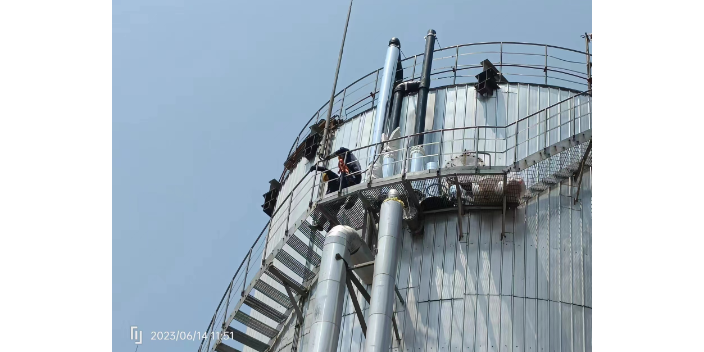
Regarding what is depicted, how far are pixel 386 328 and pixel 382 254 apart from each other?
4.77 feet

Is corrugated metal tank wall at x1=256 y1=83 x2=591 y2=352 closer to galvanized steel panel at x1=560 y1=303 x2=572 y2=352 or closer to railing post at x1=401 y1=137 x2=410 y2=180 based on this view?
galvanized steel panel at x1=560 y1=303 x2=572 y2=352

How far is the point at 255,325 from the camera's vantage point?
18.5m

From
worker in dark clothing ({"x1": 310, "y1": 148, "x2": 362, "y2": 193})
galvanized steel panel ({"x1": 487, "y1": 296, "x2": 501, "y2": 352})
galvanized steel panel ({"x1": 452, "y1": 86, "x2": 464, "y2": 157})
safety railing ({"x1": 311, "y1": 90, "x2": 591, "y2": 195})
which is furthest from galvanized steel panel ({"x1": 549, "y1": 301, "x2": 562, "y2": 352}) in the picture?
worker in dark clothing ({"x1": 310, "y1": 148, "x2": 362, "y2": 193})

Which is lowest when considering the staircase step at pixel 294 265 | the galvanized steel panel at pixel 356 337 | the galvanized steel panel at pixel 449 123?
the galvanized steel panel at pixel 356 337

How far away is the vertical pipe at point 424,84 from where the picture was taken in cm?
1838

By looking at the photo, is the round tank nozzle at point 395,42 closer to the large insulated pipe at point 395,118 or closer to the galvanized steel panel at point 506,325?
the large insulated pipe at point 395,118

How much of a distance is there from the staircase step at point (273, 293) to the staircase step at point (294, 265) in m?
0.60

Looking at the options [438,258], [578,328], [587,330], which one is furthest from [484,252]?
[587,330]

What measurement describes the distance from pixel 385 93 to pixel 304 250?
424 cm

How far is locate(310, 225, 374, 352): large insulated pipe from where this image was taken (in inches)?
553

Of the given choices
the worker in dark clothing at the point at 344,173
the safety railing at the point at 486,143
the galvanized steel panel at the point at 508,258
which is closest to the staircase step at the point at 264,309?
the safety railing at the point at 486,143

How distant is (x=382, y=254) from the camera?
14.8 meters
